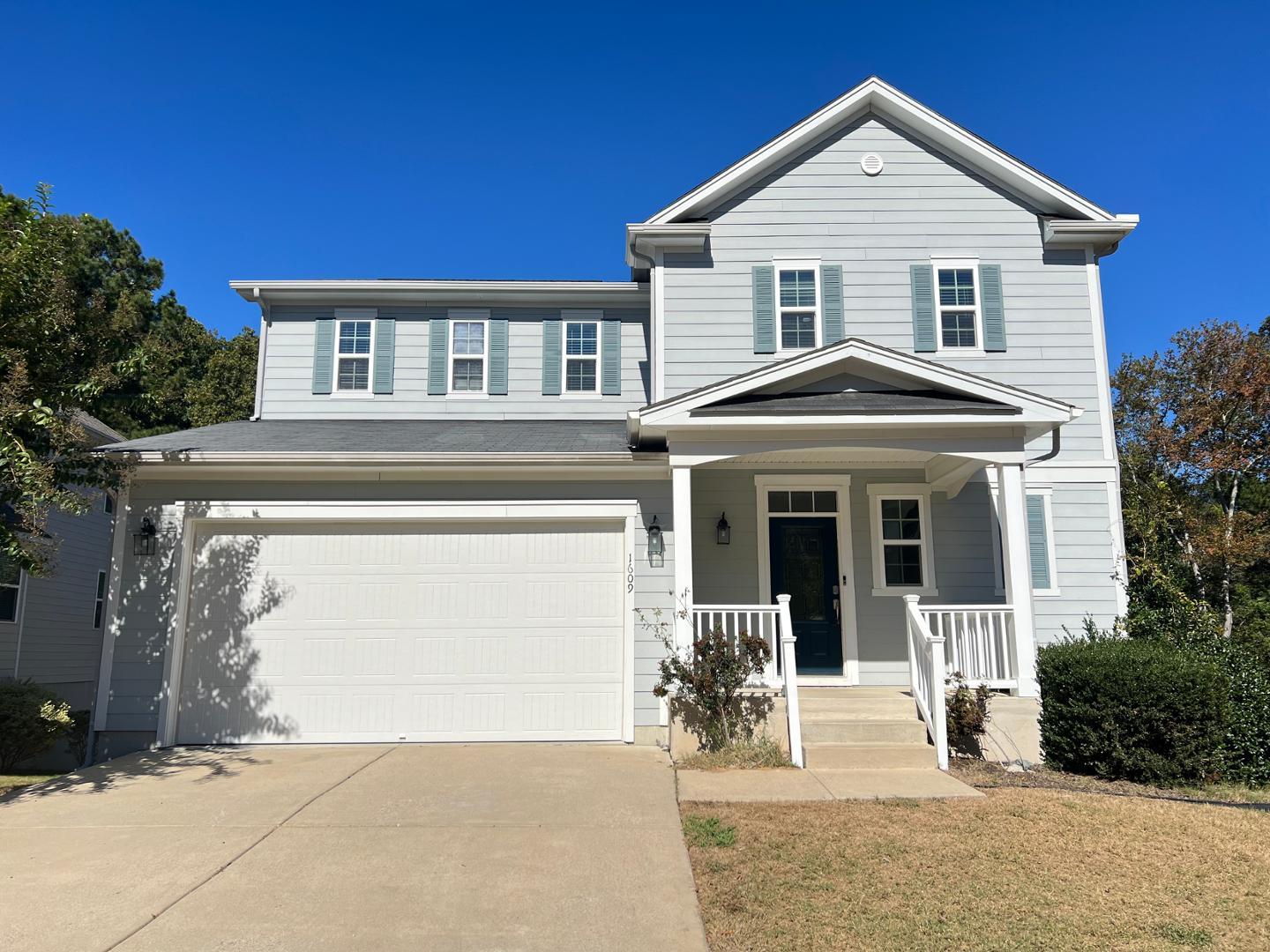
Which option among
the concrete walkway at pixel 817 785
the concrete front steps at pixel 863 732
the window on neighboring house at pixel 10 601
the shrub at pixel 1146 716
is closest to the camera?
the concrete walkway at pixel 817 785

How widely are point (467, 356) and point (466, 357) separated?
31 mm

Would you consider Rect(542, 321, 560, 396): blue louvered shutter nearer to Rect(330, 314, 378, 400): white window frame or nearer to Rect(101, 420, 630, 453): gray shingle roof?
Rect(101, 420, 630, 453): gray shingle roof

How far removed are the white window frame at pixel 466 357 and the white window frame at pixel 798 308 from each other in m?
4.62

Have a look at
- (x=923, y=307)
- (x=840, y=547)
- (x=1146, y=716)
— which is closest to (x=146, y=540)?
(x=840, y=547)

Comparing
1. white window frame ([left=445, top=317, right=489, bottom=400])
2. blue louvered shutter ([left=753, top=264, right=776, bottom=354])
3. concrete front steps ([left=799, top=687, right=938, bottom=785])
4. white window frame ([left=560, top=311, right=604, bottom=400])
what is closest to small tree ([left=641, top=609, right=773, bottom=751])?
concrete front steps ([left=799, top=687, right=938, bottom=785])

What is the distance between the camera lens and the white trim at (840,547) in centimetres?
1038

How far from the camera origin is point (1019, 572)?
8672mm

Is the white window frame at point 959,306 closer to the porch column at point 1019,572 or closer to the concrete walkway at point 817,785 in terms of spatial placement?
the porch column at point 1019,572

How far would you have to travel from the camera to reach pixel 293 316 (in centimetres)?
1329

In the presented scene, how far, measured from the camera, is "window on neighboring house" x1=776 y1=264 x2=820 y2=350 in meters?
11.5

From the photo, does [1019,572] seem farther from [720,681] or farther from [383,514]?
[383,514]

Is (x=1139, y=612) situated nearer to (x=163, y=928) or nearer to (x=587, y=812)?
(x=587, y=812)

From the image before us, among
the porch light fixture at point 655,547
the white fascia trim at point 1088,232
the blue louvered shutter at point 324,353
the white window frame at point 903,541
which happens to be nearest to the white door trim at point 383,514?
the porch light fixture at point 655,547

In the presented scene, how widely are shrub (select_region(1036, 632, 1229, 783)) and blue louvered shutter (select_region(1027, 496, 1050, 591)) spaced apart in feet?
8.72
